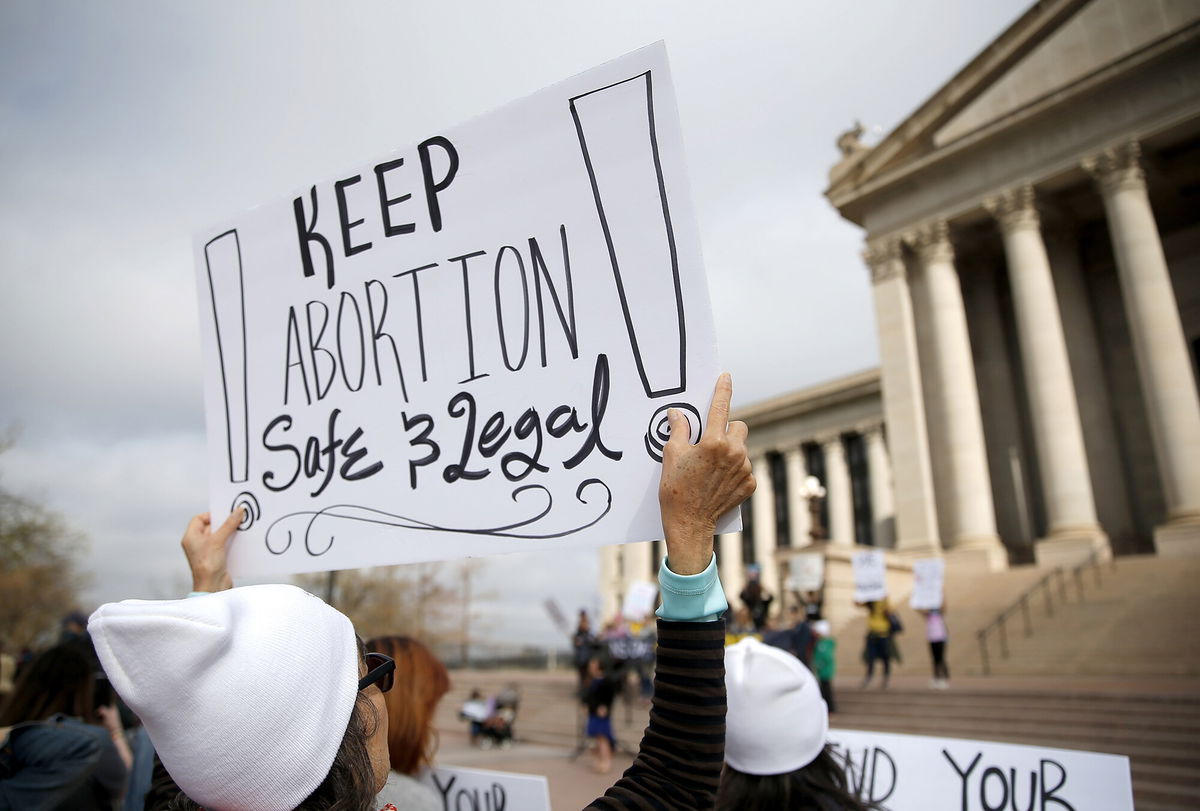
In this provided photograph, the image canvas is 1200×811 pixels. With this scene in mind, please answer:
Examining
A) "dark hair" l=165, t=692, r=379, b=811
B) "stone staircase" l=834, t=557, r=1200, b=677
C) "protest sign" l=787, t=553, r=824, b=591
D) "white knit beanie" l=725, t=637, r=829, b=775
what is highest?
"dark hair" l=165, t=692, r=379, b=811

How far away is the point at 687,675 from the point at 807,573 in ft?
69.8

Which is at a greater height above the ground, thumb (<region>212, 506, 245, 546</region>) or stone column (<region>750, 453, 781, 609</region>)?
thumb (<region>212, 506, 245, 546</region>)

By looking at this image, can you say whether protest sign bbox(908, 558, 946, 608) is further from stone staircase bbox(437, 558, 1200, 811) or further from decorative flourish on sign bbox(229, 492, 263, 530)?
decorative flourish on sign bbox(229, 492, 263, 530)

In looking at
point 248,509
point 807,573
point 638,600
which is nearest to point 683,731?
point 248,509

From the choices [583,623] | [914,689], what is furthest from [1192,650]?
[583,623]

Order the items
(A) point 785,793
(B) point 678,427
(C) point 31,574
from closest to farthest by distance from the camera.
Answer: (B) point 678,427 < (A) point 785,793 < (C) point 31,574

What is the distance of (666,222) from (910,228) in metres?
27.4

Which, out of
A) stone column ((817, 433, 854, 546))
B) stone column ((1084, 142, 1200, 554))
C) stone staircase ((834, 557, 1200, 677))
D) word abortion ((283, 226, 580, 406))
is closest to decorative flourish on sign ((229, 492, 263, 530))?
word abortion ((283, 226, 580, 406))

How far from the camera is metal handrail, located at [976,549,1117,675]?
1574 cm

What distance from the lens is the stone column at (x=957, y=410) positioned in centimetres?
2431

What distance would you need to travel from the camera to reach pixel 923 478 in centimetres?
2541

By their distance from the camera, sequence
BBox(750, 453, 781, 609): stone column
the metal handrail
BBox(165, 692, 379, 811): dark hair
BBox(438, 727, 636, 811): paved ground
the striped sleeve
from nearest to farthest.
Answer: BBox(165, 692, 379, 811): dark hair, the striped sleeve, BBox(438, 727, 636, 811): paved ground, the metal handrail, BBox(750, 453, 781, 609): stone column

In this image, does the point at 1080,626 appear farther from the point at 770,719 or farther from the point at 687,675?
the point at 687,675

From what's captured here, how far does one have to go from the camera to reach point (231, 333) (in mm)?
3129
